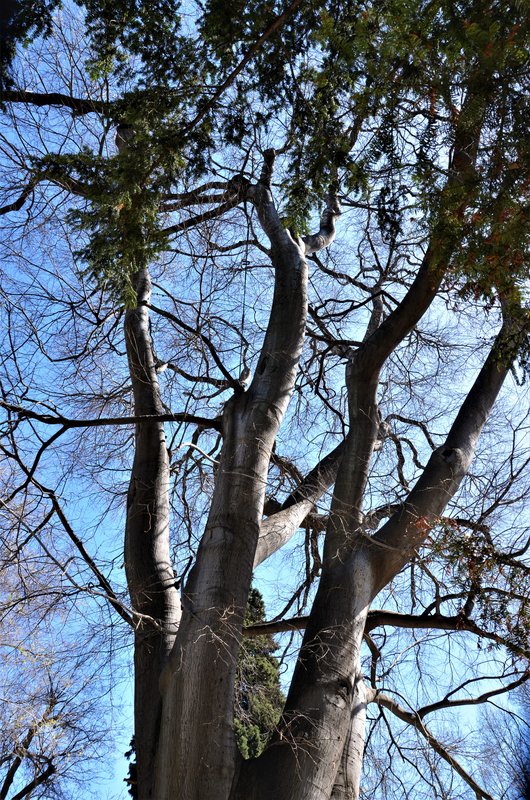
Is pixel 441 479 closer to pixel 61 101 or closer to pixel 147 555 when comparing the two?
pixel 147 555

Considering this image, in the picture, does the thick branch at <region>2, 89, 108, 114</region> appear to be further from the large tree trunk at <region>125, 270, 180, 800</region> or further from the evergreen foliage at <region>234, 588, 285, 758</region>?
the evergreen foliage at <region>234, 588, 285, 758</region>

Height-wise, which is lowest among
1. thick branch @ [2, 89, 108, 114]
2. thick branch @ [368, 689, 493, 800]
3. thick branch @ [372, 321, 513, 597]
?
thick branch @ [368, 689, 493, 800]

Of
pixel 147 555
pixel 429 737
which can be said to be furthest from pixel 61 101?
pixel 429 737

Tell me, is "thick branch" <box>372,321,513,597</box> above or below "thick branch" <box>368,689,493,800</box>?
above

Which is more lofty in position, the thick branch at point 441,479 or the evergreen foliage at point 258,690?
the thick branch at point 441,479

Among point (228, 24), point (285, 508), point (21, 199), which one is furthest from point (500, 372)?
point (21, 199)

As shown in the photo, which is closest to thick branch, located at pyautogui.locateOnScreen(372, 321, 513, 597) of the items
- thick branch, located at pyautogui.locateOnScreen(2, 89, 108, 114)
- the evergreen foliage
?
the evergreen foliage

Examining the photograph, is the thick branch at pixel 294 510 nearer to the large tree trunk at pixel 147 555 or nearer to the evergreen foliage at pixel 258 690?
the evergreen foliage at pixel 258 690

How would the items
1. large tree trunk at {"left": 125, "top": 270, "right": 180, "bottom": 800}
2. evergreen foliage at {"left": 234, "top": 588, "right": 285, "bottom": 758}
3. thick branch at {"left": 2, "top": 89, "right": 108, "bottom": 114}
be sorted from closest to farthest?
large tree trunk at {"left": 125, "top": 270, "right": 180, "bottom": 800} → evergreen foliage at {"left": 234, "top": 588, "right": 285, "bottom": 758} → thick branch at {"left": 2, "top": 89, "right": 108, "bottom": 114}

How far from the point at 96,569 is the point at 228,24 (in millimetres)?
3177

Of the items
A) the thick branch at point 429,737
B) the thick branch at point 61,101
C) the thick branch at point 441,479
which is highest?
the thick branch at point 61,101

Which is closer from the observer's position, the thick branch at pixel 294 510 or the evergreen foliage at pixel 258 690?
the evergreen foliage at pixel 258 690

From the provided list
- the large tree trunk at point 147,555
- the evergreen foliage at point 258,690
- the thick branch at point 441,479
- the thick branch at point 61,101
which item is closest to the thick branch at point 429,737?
the evergreen foliage at point 258,690

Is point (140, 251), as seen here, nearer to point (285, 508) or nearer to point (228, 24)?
point (228, 24)
